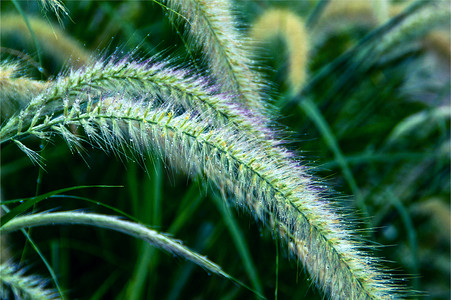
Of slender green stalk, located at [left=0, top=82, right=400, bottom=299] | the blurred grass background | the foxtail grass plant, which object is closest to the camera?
slender green stalk, located at [left=0, top=82, right=400, bottom=299]

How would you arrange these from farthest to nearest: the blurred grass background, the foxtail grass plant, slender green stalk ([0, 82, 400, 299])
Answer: the foxtail grass plant < the blurred grass background < slender green stalk ([0, 82, 400, 299])

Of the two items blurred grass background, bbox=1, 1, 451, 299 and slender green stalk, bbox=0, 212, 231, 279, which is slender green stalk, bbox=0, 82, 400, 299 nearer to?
slender green stalk, bbox=0, 212, 231, 279

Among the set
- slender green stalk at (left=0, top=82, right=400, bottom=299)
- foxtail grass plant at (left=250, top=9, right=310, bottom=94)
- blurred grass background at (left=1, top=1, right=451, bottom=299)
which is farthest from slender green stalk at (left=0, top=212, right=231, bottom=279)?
foxtail grass plant at (left=250, top=9, right=310, bottom=94)

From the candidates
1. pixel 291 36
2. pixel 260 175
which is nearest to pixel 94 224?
pixel 260 175

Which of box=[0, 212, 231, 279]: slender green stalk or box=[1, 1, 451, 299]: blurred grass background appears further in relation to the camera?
box=[1, 1, 451, 299]: blurred grass background

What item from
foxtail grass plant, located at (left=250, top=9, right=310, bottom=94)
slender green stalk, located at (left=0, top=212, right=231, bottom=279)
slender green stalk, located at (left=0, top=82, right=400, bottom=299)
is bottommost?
slender green stalk, located at (left=0, top=212, right=231, bottom=279)

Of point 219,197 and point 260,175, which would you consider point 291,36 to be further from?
point 260,175

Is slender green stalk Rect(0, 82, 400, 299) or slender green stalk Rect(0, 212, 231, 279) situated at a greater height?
slender green stalk Rect(0, 82, 400, 299)

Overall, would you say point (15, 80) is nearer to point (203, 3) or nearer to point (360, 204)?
point (203, 3)

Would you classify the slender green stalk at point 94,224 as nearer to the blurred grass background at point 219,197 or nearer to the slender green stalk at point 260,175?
the slender green stalk at point 260,175
